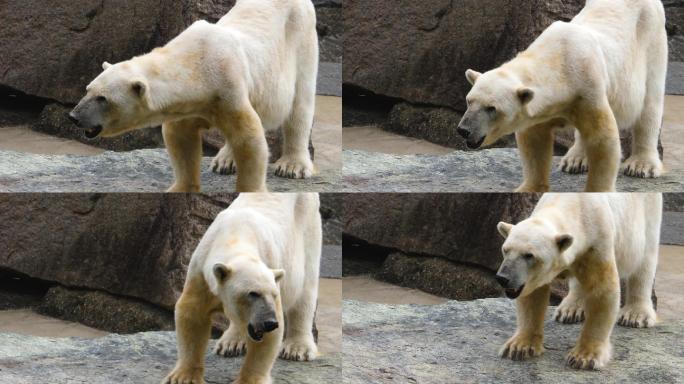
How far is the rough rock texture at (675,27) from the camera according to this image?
494 cm

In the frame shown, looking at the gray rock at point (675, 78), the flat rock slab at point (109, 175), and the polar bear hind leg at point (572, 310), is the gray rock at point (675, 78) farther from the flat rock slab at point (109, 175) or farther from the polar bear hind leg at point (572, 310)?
the flat rock slab at point (109, 175)

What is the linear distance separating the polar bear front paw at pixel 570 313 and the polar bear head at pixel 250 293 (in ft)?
5.11

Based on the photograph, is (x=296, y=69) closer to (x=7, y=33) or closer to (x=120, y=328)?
(x=120, y=328)

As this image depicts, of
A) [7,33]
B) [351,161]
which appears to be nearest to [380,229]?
[351,161]

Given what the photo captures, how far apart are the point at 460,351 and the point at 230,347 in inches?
34.8

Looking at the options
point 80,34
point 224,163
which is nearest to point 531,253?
point 224,163

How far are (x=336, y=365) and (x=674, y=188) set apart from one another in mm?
1463

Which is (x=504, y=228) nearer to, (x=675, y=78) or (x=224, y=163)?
(x=224, y=163)

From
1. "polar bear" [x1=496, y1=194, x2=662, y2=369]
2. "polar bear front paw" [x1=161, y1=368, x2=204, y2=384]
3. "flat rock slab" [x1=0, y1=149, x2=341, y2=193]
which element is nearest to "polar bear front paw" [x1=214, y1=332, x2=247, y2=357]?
"polar bear front paw" [x1=161, y1=368, x2=204, y2=384]

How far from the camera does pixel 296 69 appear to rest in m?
4.68

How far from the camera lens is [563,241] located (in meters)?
4.40

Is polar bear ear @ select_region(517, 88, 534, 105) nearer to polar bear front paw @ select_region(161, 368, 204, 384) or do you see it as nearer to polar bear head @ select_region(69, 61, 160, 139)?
polar bear head @ select_region(69, 61, 160, 139)

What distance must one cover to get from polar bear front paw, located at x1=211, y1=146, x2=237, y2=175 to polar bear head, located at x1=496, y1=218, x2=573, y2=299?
0.98 m

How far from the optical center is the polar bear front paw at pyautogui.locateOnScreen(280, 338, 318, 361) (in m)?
4.86
